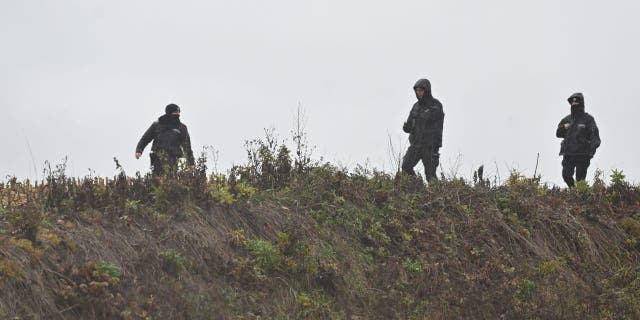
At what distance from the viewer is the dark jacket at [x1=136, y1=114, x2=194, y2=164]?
14.3m

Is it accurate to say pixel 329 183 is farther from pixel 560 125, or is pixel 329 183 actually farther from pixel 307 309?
pixel 560 125

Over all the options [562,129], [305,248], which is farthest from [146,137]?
[562,129]

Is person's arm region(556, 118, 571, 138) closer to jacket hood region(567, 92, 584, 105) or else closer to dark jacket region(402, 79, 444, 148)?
jacket hood region(567, 92, 584, 105)

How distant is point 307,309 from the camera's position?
8695mm

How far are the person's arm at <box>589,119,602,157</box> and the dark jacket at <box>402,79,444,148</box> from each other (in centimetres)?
283

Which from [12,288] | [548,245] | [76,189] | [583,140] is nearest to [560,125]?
[583,140]

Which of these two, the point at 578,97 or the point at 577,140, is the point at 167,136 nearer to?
the point at 577,140

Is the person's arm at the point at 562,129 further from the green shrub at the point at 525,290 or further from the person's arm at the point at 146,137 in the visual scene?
the person's arm at the point at 146,137

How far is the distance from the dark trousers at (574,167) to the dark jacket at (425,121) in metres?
2.74

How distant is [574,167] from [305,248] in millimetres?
7308

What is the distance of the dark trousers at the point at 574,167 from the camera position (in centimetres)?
1477

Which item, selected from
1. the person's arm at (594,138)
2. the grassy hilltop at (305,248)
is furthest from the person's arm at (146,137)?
the person's arm at (594,138)

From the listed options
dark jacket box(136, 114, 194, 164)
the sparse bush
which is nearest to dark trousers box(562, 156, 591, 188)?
dark jacket box(136, 114, 194, 164)

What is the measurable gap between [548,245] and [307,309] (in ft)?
15.3
